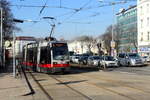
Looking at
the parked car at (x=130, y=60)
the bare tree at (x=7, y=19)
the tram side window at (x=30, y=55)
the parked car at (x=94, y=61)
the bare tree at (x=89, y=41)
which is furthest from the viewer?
the bare tree at (x=89, y=41)

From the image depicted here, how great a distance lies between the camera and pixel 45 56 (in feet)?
109

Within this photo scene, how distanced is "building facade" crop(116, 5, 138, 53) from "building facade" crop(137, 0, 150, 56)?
43.3ft

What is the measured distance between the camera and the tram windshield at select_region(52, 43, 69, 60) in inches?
1277

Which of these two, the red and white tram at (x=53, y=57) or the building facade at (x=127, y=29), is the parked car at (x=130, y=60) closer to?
the red and white tram at (x=53, y=57)

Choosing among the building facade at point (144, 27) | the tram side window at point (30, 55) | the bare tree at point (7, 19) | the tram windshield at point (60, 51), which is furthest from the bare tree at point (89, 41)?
the tram windshield at point (60, 51)

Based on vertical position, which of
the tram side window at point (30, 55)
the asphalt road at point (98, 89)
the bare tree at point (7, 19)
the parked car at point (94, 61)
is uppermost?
the bare tree at point (7, 19)

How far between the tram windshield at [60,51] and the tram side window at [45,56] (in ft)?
1.89

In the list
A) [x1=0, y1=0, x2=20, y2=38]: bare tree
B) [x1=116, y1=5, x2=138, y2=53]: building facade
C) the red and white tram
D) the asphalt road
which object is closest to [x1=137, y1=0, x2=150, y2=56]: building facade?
[x1=116, y1=5, x2=138, y2=53]: building facade

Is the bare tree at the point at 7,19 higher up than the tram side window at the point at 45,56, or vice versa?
the bare tree at the point at 7,19

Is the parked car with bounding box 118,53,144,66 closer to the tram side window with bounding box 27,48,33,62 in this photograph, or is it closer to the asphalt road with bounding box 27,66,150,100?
the tram side window with bounding box 27,48,33,62

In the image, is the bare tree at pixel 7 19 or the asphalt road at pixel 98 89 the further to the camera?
the bare tree at pixel 7 19

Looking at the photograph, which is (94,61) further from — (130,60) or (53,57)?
(53,57)

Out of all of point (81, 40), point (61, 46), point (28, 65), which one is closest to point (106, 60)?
point (28, 65)

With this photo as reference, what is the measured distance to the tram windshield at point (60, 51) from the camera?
32438 millimetres
